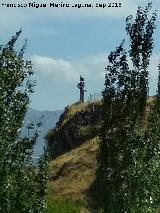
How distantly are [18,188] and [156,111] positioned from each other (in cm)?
708

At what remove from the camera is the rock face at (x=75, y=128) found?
71.6 meters

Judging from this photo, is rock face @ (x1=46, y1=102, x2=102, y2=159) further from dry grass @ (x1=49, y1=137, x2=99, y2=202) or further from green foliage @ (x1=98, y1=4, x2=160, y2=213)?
green foliage @ (x1=98, y1=4, x2=160, y2=213)

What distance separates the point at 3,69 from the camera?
2416 centimetres

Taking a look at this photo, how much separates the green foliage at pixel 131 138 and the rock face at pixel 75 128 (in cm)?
4153

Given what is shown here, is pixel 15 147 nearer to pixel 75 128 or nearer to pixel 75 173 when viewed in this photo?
pixel 75 173

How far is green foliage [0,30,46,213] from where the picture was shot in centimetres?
2339

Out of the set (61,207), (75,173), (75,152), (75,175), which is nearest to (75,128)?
(75,152)

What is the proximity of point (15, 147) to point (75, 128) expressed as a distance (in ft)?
164

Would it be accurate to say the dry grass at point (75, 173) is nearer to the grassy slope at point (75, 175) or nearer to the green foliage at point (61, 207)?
the grassy slope at point (75, 175)

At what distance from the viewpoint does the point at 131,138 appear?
83.9 feet

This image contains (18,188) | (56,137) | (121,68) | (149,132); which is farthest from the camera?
(56,137)

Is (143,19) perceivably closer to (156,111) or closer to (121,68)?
(121,68)

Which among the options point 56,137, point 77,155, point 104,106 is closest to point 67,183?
point 77,155

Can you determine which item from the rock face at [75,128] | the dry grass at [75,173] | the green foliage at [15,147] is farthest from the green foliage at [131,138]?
the rock face at [75,128]
